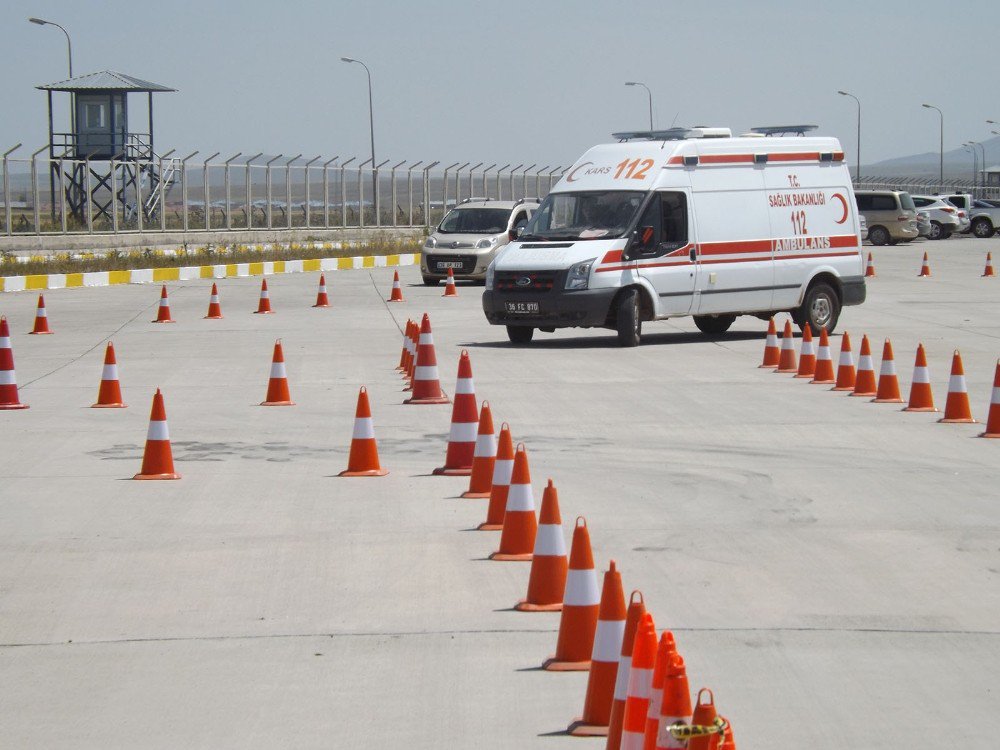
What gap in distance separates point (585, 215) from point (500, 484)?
13.0 meters

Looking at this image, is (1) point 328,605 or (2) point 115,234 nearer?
(1) point 328,605

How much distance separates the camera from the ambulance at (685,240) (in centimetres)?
2039

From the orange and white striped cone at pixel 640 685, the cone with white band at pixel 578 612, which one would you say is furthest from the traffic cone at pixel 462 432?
the orange and white striped cone at pixel 640 685

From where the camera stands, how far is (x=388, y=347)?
20.8 meters

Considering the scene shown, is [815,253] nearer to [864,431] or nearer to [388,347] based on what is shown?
[388,347]

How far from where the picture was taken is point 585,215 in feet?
69.8

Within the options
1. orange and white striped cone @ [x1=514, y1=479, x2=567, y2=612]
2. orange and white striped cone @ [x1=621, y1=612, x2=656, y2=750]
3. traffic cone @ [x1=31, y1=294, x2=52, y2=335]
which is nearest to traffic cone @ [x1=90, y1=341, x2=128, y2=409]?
orange and white striped cone @ [x1=514, y1=479, x2=567, y2=612]

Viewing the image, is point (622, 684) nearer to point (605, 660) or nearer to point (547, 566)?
point (605, 660)

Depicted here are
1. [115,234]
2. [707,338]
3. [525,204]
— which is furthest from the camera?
[115,234]

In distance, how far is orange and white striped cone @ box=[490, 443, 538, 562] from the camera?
25.5 ft

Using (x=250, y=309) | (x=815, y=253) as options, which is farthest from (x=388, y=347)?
(x=250, y=309)

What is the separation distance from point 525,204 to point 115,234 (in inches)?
521

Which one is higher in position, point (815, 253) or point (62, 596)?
point (815, 253)

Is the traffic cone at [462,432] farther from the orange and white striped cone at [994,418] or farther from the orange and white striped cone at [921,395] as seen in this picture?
the orange and white striped cone at [921,395]
